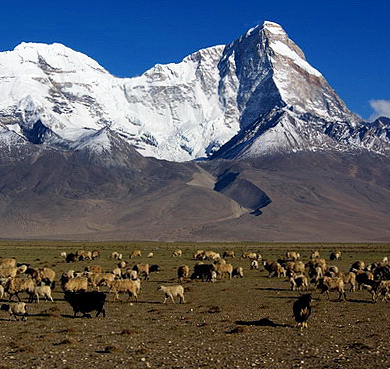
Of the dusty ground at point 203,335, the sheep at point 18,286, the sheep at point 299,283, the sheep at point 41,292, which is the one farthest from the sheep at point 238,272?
the sheep at point 18,286

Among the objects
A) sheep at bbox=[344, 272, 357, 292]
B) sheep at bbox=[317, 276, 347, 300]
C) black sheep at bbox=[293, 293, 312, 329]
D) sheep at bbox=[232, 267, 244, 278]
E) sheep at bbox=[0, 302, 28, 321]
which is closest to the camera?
black sheep at bbox=[293, 293, 312, 329]

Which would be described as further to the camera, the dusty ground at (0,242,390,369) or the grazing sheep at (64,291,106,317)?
the grazing sheep at (64,291,106,317)

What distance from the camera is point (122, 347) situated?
25.6m

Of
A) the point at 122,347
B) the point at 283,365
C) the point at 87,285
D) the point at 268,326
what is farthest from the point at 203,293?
the point at 283,365

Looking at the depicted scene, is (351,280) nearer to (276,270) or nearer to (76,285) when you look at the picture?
(276,270)

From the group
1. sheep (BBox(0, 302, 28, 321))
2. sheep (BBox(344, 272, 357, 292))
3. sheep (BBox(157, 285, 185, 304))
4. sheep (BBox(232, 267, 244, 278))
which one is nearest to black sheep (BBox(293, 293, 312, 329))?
sheep (BBox(157, 285, 185, 304))

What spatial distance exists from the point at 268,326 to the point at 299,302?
173cm

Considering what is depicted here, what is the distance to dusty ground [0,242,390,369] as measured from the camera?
23.1 meters

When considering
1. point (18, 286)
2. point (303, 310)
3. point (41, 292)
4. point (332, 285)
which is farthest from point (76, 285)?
point (303, 310)

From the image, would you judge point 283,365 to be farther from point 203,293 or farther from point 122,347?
point 203,293

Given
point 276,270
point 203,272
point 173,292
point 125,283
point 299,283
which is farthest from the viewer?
point 276,270

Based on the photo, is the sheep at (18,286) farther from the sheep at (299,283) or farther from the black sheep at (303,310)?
the sheep at (299,283)

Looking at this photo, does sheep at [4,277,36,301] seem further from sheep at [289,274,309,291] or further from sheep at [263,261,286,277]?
sheep at [263,261,286,277]

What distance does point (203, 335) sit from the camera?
28.0m
